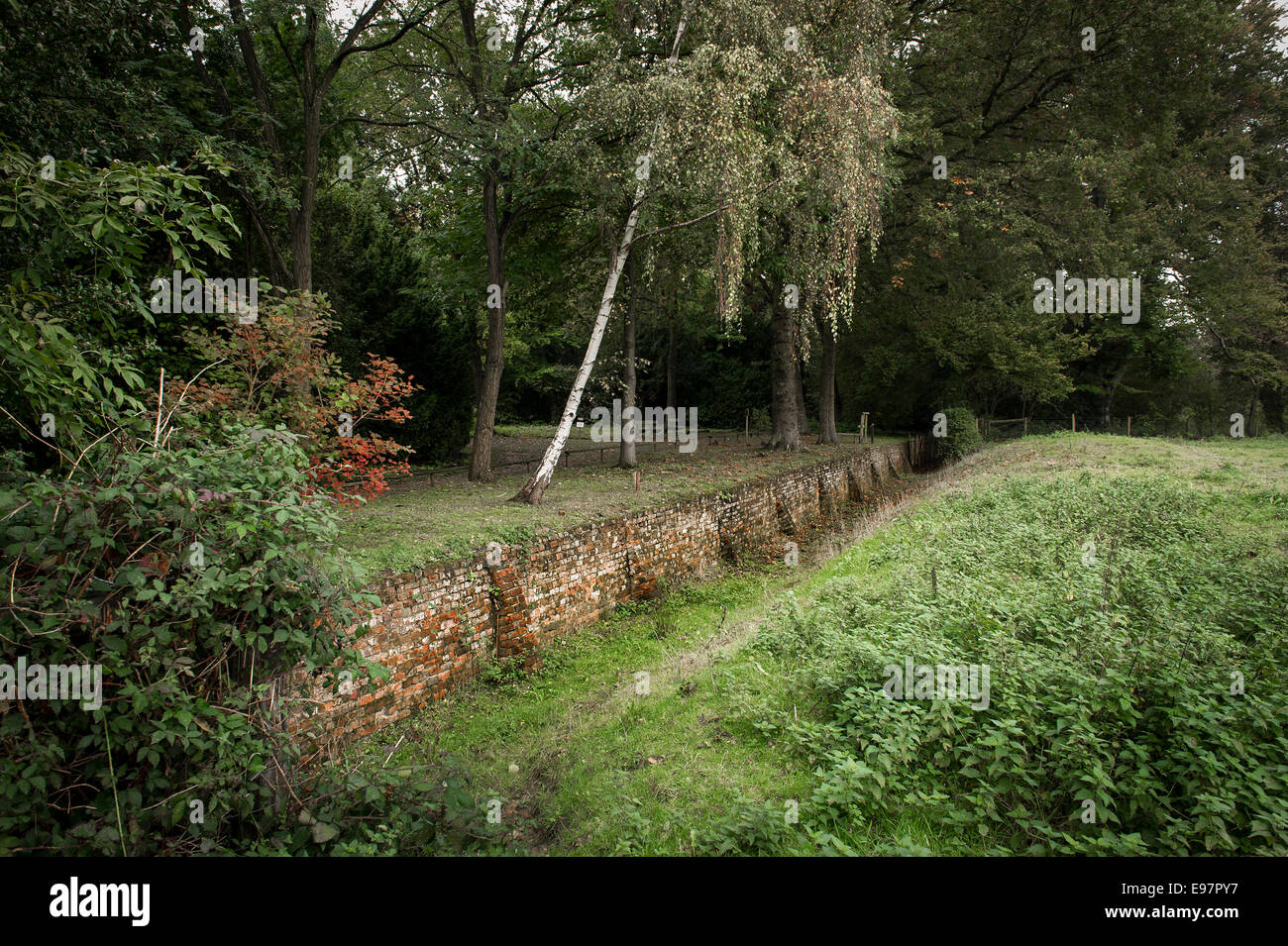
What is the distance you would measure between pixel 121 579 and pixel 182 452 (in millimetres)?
A: 800

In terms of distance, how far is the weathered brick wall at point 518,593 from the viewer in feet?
21.0

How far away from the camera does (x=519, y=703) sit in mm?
7250

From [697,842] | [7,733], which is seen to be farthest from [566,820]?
[7,733]

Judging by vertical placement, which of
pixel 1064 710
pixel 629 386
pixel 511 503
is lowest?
pixel 1064 710

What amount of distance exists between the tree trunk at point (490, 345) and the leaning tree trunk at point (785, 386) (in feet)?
34.0

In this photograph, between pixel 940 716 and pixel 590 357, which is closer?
pixel 940 716

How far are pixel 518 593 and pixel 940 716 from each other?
5.40 metres

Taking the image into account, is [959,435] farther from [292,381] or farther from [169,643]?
[169,643]

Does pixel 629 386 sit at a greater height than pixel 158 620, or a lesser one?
greater

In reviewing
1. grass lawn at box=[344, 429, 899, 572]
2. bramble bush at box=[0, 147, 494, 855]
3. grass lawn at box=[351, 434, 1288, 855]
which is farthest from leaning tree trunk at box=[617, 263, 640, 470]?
bramble bush at box=[0, 147, 494, 855]

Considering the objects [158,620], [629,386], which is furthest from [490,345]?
[158,620]

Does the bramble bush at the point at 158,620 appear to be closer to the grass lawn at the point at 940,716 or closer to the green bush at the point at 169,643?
the green bush at the point at 169,643

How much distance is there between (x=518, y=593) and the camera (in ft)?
27.1
